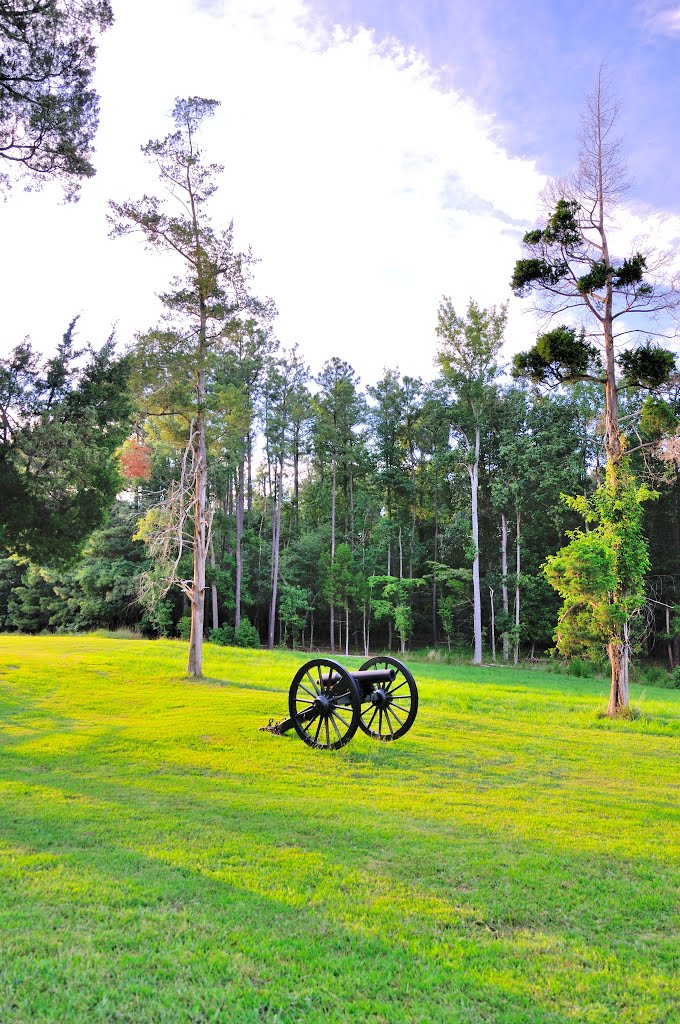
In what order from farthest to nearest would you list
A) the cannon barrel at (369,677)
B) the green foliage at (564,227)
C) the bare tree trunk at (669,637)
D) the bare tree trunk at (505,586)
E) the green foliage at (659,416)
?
1. the bare tree trunk at (505,586)
2. the bare tree trunk at (669,637)
3. the green foliage at (564,227)
4. the green foliage at (659,416)
5. the cannon barrel at (369,677)

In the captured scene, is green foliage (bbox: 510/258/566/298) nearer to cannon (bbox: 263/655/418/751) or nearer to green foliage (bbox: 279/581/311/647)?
cannon (bbox: 263/655/418/751)

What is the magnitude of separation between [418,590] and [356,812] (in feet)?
101

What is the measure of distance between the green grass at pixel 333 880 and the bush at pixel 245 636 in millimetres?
22291

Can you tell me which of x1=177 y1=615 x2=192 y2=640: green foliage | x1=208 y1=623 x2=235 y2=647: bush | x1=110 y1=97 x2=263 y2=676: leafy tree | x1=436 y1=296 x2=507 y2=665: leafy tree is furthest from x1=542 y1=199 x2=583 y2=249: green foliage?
x1=208 y1=623 x2=235 y2=647: bush

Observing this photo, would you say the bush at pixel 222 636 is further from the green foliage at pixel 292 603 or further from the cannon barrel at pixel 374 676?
the cannon barrel at pixel 374 676

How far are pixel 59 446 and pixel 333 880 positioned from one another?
1021 cm

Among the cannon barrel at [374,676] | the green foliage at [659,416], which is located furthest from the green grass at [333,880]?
the green foliage at [659,416]

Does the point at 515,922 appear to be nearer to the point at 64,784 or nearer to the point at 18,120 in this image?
the point at 64,784

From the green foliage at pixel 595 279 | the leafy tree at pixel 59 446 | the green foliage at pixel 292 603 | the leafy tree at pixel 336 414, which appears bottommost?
the green foliage at pixel 292 603

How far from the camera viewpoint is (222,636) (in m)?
32.0

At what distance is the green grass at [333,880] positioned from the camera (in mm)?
3002

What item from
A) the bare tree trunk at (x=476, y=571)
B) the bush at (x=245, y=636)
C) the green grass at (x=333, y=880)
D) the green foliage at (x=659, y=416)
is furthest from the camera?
the bush at (x=245, y=636)

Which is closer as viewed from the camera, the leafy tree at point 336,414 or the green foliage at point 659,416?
the green foliage at point 659,416

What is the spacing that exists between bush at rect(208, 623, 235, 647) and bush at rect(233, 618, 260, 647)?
327mm
